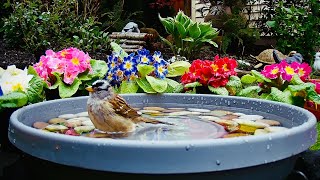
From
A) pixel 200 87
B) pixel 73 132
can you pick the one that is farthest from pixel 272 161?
pixel 200 87

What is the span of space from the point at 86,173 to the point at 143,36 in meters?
6.65

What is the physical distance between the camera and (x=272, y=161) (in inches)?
46.6

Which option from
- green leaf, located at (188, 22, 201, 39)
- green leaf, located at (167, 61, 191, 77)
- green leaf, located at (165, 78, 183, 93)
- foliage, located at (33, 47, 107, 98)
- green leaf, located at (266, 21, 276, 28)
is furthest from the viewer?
green leaf, located at (266, 21, 276, 28)

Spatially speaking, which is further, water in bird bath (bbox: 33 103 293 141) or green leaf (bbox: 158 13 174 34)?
green leaf (bbox: 158 13 174 34)

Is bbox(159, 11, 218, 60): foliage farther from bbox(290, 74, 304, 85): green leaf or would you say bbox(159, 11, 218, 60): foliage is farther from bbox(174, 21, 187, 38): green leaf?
bbox(290, 74, 304, 85): green leaf

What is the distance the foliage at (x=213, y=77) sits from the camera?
2.73 meters

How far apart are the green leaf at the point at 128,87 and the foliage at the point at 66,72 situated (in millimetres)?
143

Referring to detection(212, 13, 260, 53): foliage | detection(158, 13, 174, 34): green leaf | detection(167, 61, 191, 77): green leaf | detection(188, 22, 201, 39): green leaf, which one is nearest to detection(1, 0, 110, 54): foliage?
detection(158, 13, 174, 34): green leaf

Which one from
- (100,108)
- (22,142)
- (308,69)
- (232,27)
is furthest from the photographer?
(232,27)

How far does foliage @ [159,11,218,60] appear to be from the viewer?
22.0 feet

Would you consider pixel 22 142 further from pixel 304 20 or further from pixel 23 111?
pixel 304 20

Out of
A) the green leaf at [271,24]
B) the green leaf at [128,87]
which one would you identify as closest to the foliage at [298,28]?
the green leaf at [271,24]

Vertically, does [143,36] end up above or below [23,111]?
below

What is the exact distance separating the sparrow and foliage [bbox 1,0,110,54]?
5.06 meters
